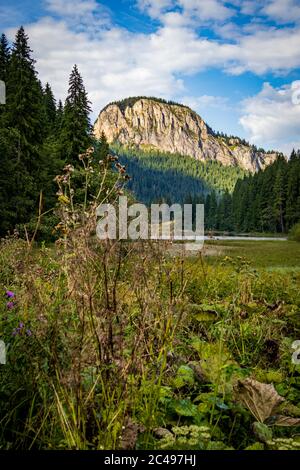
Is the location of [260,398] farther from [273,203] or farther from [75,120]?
[273,203]

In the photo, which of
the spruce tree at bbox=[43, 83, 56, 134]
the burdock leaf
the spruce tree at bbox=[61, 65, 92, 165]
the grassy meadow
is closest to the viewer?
the grassy meadow

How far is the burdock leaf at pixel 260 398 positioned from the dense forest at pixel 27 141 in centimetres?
2047

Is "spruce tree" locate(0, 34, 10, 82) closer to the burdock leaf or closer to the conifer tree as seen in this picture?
the conifer tree

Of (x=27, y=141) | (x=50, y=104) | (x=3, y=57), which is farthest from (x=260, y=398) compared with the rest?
(x=50, y=104)

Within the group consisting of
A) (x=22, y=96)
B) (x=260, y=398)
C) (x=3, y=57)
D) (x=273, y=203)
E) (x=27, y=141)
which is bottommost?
(x=260, y=398)

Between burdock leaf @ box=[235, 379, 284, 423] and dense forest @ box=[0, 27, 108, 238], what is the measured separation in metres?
20.5

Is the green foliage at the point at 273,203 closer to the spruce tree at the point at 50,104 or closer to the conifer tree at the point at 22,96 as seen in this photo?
the spruce tree at the point at 50,104

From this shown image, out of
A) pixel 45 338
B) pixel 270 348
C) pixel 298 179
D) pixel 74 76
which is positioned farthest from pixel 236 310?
pixel 298 179

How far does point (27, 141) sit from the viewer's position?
94.0 ft

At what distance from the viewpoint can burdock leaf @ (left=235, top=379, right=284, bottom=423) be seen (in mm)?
2379

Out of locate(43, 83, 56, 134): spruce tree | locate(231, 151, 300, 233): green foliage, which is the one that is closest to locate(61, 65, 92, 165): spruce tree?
locate(43, 83, 56, 134): spruce tree

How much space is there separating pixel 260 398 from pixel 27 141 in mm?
29135

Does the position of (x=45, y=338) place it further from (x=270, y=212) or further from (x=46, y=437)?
(x=270, y=212)

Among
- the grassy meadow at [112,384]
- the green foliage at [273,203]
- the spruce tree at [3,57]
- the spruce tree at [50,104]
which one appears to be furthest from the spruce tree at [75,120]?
the green foliage at [273,203]
